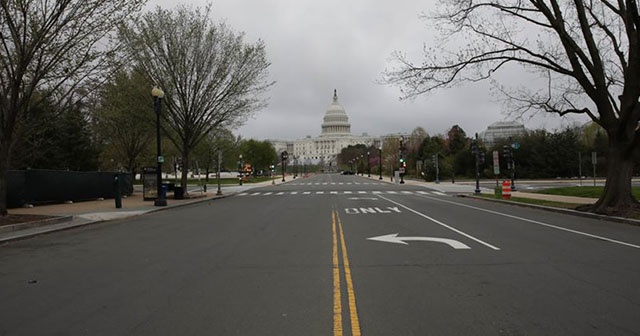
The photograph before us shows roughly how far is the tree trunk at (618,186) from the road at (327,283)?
4672 mm

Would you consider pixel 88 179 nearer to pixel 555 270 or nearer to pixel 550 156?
pixel 555 270

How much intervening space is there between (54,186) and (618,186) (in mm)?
25955

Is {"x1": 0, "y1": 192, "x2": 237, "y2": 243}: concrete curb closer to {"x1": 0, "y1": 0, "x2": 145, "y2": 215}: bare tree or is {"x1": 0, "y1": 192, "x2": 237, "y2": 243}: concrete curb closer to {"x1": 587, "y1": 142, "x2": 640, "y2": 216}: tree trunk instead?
{"x1": 0, "y1": 0, "x2": 145, "y2": 215}: bare tree

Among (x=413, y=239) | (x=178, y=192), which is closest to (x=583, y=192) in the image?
(x=413, y=239)

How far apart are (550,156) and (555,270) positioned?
229 ft

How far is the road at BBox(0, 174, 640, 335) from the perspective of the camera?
18.3 feet

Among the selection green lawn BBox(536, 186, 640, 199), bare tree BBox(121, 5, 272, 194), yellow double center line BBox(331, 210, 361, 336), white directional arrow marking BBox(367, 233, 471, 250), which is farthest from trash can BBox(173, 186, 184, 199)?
green lawn BBox(536, 186, 640, 199)

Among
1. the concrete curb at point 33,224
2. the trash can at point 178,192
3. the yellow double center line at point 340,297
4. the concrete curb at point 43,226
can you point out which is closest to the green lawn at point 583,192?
the yellow double center line at point 340,297

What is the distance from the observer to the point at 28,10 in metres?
16.3

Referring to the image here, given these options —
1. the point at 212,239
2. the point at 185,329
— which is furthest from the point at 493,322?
the point at 212,239

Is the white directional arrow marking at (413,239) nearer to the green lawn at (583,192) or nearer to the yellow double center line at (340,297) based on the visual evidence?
the yellow double center line at (340,297)

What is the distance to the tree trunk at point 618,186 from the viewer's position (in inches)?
702

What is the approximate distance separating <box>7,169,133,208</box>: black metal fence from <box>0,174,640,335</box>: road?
1175 centimetres

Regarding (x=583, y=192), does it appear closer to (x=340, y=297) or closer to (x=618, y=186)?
(x=618, y=186)
